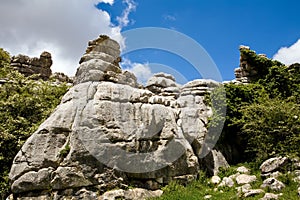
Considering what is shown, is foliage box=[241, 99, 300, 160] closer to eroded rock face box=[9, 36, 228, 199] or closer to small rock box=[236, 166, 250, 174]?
small rock box=[236, 166, 250, 174]

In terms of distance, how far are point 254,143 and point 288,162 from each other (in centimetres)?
327

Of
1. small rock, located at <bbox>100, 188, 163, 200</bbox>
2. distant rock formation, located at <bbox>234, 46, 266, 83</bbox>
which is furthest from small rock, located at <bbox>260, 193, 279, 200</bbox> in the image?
distant rock formation, located at <bbox>234, 46, 266, 83</bbox>

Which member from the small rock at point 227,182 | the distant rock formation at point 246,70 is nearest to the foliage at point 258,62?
the distant rock formation at point 246,70

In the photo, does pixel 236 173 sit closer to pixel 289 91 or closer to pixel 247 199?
pixel 247 199

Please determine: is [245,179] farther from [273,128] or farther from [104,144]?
[104,144]

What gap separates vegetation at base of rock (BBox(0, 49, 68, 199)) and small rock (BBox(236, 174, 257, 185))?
10.9 metres

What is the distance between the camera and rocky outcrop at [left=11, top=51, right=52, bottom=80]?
1364 inches

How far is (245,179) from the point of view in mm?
13562

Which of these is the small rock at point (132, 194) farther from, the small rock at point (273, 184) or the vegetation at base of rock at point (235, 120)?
the small rock at point (273, 184)

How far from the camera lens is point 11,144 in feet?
51.3

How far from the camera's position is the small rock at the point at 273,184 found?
1167cm

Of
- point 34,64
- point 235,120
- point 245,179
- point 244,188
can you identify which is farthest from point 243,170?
point 34,64

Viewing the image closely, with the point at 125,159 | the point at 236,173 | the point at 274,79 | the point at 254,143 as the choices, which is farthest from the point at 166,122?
the point at 274,79

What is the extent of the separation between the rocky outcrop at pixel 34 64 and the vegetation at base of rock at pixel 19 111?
558 inches
